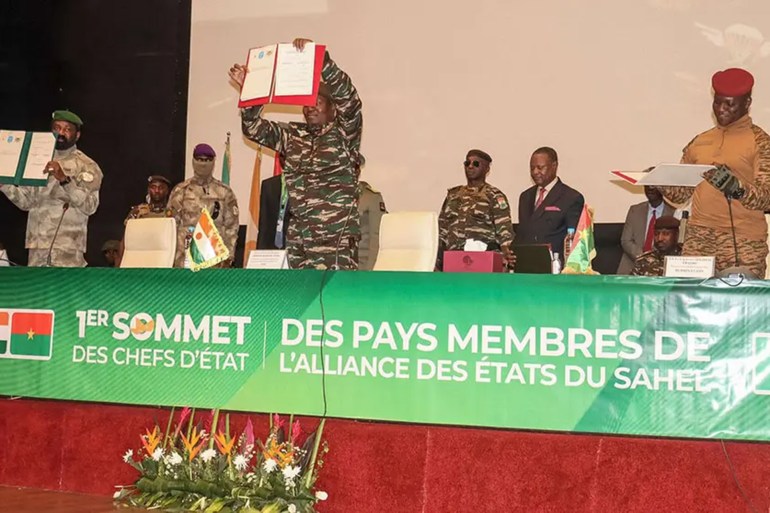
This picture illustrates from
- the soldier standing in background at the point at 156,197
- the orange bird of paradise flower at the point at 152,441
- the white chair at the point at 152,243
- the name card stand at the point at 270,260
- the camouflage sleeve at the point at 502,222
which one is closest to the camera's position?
the orange bird of paradise flower at the point at 152,441

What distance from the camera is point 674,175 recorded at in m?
3.96

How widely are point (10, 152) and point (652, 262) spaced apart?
363 cm

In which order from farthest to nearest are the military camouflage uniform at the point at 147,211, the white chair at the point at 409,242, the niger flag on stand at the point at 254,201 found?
the niger flag on stand at the point at 254,201
the military camouflage uniform at the point at 147,211
the white chair at the point at 409,242

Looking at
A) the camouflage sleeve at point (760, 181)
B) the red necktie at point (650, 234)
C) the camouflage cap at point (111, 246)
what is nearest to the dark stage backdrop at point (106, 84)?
the camouflage cap at point (111, 246)

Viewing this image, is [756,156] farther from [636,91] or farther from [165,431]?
[165,431]

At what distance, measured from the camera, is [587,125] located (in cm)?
666

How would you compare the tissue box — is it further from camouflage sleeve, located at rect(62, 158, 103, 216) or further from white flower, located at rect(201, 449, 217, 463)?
camouflage sleeve, located at rect(62, 158, 103, 216)

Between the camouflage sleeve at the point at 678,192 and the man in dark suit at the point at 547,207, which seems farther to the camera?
the man in dark suit at the point at 547,207

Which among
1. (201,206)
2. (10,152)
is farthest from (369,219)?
(10,152)

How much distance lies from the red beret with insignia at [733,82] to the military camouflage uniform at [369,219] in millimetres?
2619

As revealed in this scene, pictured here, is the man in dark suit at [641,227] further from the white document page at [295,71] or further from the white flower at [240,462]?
the white flower at [240,462]

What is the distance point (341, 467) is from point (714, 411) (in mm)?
1358

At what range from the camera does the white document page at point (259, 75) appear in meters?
4.58

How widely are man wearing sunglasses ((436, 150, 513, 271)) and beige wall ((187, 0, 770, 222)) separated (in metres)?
0.95
